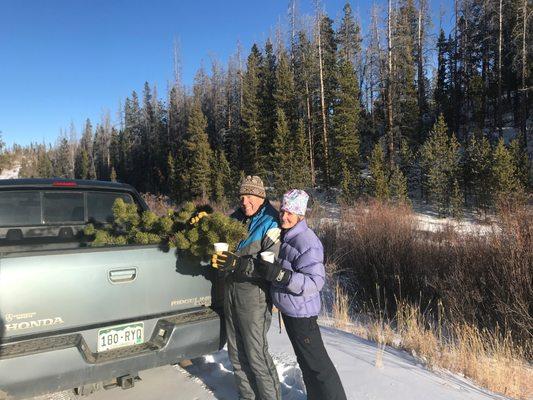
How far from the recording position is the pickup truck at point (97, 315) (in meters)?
2.70

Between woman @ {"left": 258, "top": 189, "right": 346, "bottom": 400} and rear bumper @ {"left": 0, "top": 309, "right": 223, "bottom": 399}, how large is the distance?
0.76m

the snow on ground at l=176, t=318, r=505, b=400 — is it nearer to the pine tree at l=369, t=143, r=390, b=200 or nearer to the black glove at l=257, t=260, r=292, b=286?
the black glove at l=257, t=260, r=292, b=286

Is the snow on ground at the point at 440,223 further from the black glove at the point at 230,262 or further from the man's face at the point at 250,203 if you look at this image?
the black glove at the point at 230,262

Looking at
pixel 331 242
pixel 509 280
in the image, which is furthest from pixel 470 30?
pixel 509 280

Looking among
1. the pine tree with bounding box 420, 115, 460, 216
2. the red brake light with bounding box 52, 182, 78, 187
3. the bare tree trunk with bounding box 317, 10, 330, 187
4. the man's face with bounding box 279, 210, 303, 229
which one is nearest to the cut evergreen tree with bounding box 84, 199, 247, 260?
the man's face with bounding box 279, 210, 303, 229

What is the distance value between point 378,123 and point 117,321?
4536cm

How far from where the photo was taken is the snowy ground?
11.0 feet

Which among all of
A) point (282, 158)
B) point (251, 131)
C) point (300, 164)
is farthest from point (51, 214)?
point (251, 131)

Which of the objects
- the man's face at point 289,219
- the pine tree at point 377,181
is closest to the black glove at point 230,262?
the man's face at point 289,219

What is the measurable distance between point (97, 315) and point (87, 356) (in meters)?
0.27

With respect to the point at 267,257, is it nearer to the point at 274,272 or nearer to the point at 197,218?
the point at 274,272

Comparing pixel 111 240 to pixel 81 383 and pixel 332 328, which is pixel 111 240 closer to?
pixel 81 383

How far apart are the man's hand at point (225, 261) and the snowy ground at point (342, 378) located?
48.4 inches

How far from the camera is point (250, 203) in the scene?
3365mm
